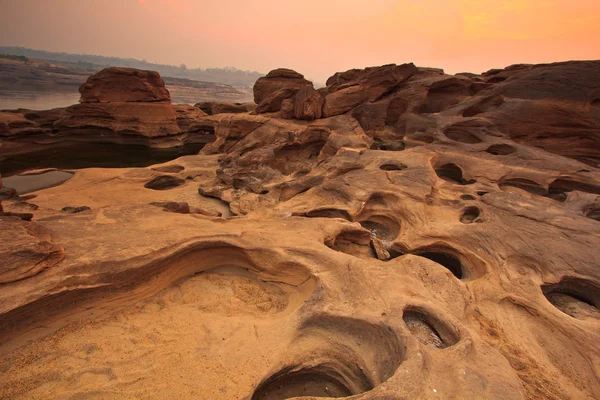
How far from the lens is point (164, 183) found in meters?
10.2

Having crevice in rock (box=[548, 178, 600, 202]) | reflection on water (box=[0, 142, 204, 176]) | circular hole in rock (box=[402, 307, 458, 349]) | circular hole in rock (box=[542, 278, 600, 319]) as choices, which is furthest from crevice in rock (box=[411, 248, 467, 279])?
reflection on water (box=[0, 142, 204, 176])

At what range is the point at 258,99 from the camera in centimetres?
1770

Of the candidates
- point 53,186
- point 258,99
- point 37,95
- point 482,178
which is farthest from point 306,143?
point 37,95

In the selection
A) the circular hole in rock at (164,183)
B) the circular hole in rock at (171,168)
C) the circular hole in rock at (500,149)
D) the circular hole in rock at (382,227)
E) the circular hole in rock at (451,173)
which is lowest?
the circular hole in rock at (164,183)

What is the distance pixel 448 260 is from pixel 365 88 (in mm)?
10658

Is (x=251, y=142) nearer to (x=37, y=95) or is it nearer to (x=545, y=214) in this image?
(x=545, y=214)

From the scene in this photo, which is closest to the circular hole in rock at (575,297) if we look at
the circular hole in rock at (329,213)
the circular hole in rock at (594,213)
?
the circular hole in rock at (594,213)

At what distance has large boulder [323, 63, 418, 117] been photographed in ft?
43.5

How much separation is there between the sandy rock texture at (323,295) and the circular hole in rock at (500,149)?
4.84 ft

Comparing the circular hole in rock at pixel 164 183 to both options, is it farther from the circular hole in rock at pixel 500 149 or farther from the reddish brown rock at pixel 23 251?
the circular hole in rock at pixel 500 149

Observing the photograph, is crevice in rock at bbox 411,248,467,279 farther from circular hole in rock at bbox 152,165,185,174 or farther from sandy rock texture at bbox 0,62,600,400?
circular hole in rock at bbox 152,165,185,174

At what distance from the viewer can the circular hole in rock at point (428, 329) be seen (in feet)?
9.97

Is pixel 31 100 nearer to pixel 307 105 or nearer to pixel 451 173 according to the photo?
pixel 307 105

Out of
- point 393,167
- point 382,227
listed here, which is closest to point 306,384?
point 382,227
